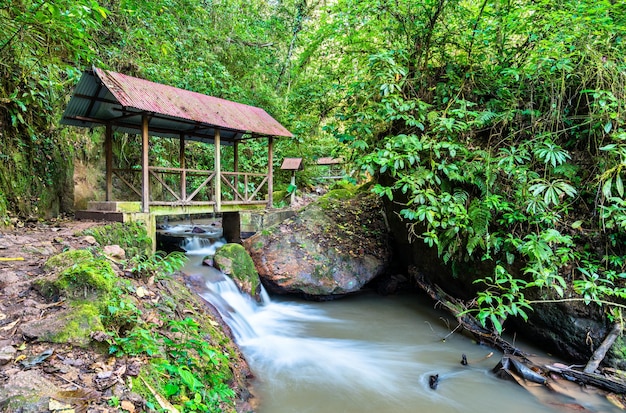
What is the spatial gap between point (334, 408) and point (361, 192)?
6.56 m

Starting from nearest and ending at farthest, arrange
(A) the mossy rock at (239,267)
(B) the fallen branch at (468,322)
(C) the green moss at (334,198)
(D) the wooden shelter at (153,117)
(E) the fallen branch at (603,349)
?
(E) the fallen branch at (603,349) < (B) the fallen branch at (468,322) < (D) the wooden shelter at (153,117) < (A) the mossy rock at (239,267) < (C) the green moss at (334,198)

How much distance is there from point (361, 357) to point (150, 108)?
545 cm

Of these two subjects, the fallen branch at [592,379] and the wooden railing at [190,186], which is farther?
the wooden railing at [190,186]

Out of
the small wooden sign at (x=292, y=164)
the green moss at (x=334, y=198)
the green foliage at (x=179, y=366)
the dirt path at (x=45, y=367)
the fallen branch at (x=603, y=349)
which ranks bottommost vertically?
the fallen branch at (x=603, y=349)

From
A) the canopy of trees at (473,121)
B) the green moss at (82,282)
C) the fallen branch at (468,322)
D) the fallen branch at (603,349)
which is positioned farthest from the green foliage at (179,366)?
the fallen branch at (603,349)

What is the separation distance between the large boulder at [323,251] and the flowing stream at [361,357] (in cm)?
42

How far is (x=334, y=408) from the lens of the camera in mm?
3742

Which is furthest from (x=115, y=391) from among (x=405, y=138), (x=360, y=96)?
(x=360, y=96)

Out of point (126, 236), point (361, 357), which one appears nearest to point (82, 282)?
point (126, 236)

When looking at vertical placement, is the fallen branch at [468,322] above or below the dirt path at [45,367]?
below

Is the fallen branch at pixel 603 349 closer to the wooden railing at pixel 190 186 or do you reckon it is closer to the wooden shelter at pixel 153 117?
the wooden railing at pixel 190 186

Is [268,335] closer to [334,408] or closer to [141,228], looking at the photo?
[334,408]

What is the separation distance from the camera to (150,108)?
18.9 ft

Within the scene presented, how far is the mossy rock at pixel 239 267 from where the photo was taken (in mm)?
6428
